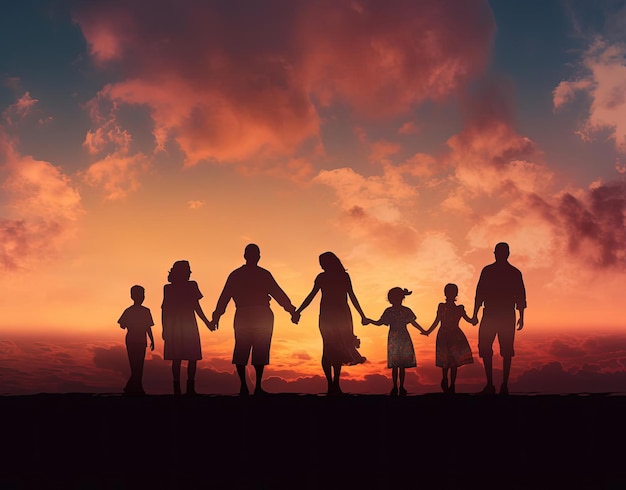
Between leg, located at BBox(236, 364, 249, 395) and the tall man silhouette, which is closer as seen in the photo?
leg, located at BBox(236, 364, 249, 395)

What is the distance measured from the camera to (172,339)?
16.3m

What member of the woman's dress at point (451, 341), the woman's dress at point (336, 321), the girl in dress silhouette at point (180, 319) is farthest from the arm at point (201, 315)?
the woman's dress at point (451, 341)

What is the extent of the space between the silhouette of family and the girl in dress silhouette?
0.8 inches

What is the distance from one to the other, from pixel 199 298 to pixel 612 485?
8966mm

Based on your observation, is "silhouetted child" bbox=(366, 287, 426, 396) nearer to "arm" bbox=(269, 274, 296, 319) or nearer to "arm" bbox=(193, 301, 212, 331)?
"arm" bbox=(269, 274, 296, 319)

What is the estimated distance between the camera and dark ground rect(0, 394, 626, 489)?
12.5 metres

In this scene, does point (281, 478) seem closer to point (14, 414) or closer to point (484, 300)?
point (14, 414)

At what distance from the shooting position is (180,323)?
53.9ft

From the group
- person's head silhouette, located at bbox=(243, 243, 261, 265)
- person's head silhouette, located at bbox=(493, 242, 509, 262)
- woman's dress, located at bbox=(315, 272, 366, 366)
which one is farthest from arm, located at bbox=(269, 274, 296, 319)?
person's head silhouette, located at bbox=(493, 242, 509, 262)

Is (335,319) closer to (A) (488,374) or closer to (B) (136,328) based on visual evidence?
(A) (488,374)

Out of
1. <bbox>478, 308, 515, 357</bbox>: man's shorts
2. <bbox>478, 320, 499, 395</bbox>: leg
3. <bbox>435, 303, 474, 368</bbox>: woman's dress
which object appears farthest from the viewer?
<bbox>435, 303, 474, 368</bbox>: woman's dress

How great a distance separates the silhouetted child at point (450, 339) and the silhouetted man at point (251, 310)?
3863 mm

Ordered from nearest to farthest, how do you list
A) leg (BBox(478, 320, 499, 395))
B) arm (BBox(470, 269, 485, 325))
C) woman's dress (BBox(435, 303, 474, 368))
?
leg (BBox(478, 320, 499, 395)) < arm (BBox(470, 269, 485, 325)) < woman's dress (BBox(435, 303, 474, 368))

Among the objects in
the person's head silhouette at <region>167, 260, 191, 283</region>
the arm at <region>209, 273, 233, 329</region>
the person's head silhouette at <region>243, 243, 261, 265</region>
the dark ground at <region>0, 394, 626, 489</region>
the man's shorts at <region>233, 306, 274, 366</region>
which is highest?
the person's head silhouette at <region>243, 243, 261, 265</region>
